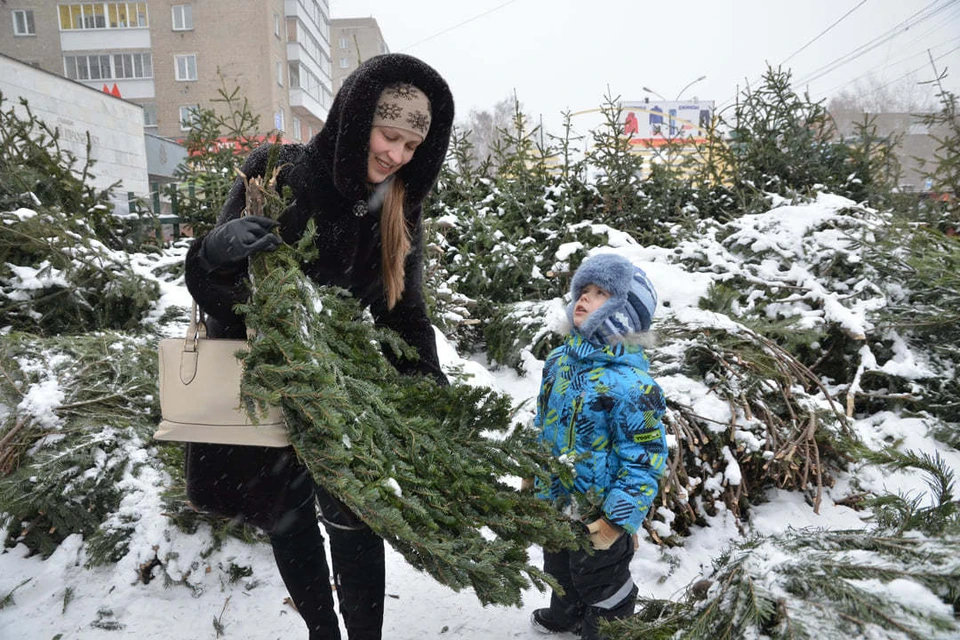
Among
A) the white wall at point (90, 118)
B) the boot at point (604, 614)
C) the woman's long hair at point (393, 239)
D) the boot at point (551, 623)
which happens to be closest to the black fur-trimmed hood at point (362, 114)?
the woman's long hair at point (393, 239)

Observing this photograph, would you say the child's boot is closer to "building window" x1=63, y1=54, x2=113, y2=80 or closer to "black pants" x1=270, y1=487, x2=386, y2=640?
"black pants" x1=270, y1=487, x2=386, y2=640

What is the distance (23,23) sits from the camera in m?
23.2

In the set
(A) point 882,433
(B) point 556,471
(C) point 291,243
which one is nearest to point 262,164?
(C) point 291,243

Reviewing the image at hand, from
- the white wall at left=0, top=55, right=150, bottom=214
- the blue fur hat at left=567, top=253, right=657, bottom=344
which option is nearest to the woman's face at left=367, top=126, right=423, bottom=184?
the blue fur hat at left=567, top=253, right=657, bottom=344

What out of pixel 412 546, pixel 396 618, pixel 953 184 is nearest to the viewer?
pixel 412 546

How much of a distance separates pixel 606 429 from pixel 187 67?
33506 millimetres

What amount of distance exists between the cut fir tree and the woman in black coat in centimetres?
23

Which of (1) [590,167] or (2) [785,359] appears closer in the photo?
(2) [785,359]

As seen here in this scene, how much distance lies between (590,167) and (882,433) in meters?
4.36

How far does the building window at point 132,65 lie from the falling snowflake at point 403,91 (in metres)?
33.1

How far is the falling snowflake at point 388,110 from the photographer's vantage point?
6.31 feet

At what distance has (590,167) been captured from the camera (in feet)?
23.0

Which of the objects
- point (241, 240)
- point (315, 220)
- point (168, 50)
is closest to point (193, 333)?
point (241, 240)

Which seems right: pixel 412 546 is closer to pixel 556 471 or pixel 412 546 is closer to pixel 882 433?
pixel 556 471
